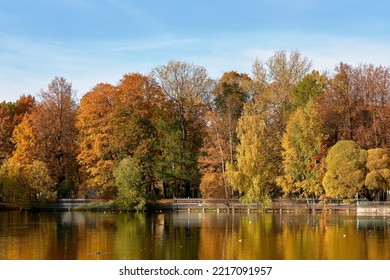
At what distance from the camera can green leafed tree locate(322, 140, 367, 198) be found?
5541cm

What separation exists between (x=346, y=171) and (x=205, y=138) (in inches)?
588

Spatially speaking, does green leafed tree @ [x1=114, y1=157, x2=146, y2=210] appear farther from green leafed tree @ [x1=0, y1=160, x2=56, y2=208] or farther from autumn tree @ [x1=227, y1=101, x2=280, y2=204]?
autumn tree @ [x1=227, y1=101, x2=280, y2=204]

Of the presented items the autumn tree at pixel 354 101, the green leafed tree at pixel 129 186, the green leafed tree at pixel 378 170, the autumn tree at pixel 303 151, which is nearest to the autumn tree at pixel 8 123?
the green leafed tree at pixel 129 186

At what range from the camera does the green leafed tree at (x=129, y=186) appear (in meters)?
60.9

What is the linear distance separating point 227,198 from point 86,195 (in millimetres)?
14310

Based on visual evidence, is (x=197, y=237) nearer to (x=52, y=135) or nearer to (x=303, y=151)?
(x=303, y=151)

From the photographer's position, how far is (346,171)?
55469 mm

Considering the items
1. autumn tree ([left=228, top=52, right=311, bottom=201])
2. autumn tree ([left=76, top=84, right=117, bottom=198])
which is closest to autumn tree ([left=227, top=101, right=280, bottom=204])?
autumn tree ([left=228, top=52, right=311, bottom=201])

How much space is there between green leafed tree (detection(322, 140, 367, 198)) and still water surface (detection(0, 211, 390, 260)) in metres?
2.41

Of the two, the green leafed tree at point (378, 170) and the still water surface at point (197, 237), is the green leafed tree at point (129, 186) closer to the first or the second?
the still water surface at point (197, 237)

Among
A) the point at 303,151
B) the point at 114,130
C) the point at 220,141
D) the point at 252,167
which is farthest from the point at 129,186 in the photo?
the point at 303,151

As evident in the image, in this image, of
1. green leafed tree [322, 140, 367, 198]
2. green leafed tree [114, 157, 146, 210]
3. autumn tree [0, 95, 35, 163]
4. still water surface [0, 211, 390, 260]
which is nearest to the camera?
still water surface [0, 211, 390, 260]
